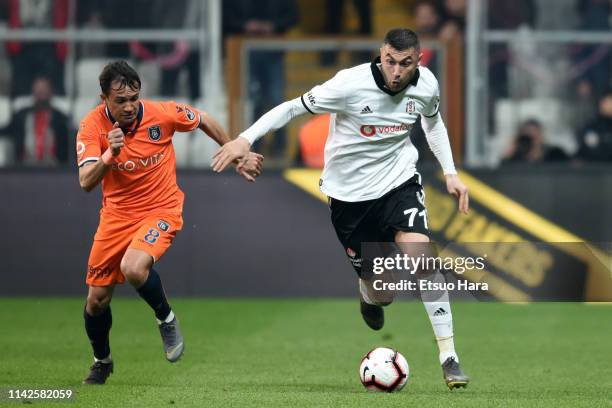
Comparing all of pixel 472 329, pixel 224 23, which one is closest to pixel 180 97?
pixel 224 23

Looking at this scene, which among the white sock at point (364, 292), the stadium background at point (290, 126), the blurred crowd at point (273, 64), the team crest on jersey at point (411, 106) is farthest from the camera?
the blurred crowd at point (273, 64)

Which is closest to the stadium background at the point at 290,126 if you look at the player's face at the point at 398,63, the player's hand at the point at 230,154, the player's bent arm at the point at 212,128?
the player's bent arm at the point at 212,128

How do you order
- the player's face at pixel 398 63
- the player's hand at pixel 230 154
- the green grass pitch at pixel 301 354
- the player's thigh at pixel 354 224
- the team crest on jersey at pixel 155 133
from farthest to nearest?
the player's thigh at pixel 354 224 → the team crest on jersey at pixel 155 133 → the player's face at pixel 398 63 → the green grass pitch at pixel 301 354 → the player's hand at pixel 230 154

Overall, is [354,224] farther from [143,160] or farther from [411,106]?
[143,160]

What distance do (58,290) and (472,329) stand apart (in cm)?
451

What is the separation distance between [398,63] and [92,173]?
198 centimetres

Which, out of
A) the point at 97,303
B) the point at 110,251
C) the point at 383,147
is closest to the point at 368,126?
the point at 383,147

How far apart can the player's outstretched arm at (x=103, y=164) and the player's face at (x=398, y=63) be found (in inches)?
66.1

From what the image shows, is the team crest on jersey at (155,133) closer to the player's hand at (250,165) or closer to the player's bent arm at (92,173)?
the player's bent arm at (92,173)

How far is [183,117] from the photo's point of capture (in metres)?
9.24

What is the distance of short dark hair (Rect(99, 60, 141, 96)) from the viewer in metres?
8.60

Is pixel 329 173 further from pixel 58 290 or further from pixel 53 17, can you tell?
pixel 53 17

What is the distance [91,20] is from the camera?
15.3 meters

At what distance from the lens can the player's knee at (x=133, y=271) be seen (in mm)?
8711
